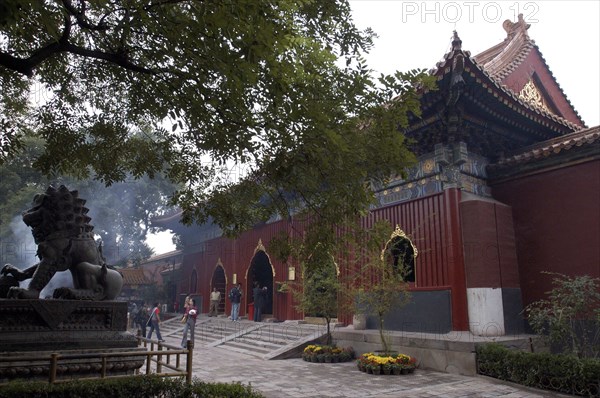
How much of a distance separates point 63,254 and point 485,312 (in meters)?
7.84

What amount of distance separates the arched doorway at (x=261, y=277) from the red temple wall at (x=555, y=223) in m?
9.18

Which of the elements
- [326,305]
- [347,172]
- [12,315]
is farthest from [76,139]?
[326,305]

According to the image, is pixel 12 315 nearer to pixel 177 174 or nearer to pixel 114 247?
pixel 177 174

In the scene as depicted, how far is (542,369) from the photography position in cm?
694

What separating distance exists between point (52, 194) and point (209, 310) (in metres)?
16.2

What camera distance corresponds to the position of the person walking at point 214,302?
1933 cm

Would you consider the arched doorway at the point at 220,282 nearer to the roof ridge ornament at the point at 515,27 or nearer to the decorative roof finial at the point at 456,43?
the roof ridge ornament at the point at 515,27

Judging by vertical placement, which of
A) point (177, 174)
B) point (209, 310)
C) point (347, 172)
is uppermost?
point (177, 174)

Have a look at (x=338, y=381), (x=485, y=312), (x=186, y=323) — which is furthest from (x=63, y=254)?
(x=186, y=323)

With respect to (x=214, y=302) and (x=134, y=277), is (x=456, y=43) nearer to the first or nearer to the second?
(x=214, y=302)

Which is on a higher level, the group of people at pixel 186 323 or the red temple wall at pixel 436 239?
the red temple wall at pixel 436 239

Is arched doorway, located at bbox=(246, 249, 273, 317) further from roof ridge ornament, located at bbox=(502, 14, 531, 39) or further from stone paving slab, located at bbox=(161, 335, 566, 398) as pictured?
roof ridge ornament, located at bbox=(502, 14, 531, 39)

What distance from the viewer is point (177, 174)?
228 inches

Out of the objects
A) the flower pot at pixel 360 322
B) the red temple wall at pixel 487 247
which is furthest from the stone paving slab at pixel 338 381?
the red temple wall at pixel 487 247
